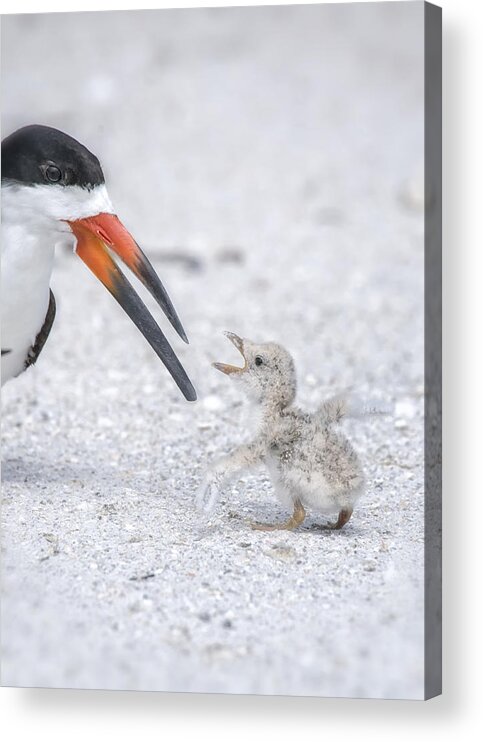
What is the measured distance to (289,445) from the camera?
3992 mm

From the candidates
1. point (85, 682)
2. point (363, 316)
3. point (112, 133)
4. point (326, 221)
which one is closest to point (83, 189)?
point (85, 682)

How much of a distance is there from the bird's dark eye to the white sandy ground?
2.67 feet

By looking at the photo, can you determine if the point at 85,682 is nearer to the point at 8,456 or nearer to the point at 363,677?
the point at 363,677

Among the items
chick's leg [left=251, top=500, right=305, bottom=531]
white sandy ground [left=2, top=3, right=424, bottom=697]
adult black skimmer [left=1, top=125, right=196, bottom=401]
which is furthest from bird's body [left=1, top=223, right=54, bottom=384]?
chick's leg [left=251, top=500, right=305, bottom=531]

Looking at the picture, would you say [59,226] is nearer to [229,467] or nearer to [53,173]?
[53,173]

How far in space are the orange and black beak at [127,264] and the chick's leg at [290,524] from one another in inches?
17.6

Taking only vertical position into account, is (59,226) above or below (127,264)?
above

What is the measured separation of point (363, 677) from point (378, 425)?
1.67 meters

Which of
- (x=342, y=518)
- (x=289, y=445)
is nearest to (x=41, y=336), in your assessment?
(x=289, y=445)

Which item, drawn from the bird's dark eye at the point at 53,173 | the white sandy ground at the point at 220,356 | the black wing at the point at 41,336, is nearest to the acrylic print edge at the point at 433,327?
the white sandy ground at the point at 220,356

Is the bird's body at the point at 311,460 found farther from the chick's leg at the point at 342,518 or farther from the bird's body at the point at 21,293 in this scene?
the bird's body at the point at 21,293

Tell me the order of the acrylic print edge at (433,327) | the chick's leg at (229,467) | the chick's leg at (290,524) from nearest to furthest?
1. the acrylic print edge at (433,327)
2. the chick's leg at (229,467)
3. the chick's leg at (290,524)

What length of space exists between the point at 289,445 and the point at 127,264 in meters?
0.75

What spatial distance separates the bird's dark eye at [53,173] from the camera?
404cm
